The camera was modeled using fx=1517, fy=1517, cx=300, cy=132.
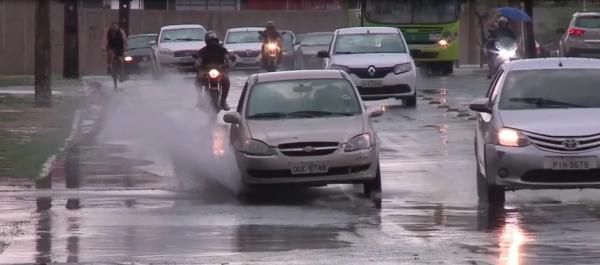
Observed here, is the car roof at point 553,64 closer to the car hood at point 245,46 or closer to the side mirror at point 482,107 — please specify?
the side mirror at point 482,107

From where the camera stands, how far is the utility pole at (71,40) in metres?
42.1

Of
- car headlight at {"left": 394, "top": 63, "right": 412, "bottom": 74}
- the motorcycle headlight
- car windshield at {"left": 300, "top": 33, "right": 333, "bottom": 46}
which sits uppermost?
the motorcycle headlight

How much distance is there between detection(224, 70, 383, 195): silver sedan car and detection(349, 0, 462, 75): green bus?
81.0 feet

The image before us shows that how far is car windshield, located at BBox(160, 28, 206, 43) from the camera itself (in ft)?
154

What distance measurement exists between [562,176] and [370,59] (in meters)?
15.7

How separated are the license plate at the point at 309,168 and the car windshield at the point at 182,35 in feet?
102

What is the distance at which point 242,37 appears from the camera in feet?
165

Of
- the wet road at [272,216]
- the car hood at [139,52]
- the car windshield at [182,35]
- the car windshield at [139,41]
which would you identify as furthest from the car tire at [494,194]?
the car windshield at [139,41]

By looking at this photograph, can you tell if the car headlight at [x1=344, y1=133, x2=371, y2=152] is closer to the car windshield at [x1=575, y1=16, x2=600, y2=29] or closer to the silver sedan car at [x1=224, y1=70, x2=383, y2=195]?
the silver sedan car at [x1=224, y1=70, x2=383, y2=195]

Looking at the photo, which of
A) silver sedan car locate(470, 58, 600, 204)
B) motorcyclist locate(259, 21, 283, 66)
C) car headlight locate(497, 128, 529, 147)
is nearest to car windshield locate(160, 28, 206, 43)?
motorcyclist locate(259, 21, 283, 66)

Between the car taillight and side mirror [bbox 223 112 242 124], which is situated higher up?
side mirror [bbox 223 112 242 124]

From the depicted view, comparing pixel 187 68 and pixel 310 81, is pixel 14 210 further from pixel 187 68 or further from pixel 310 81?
pixel 187 68

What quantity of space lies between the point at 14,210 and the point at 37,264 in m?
3.76

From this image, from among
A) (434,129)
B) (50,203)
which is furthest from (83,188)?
(434,129)
